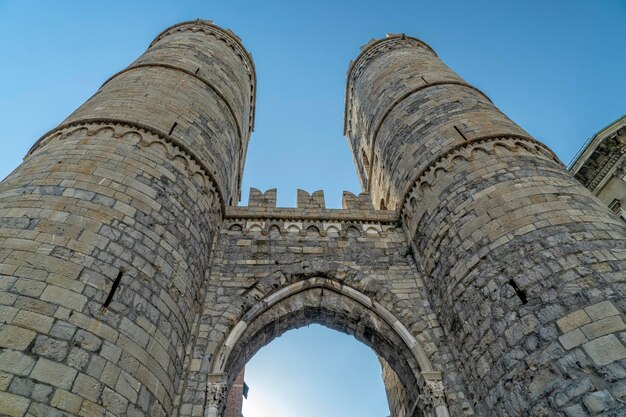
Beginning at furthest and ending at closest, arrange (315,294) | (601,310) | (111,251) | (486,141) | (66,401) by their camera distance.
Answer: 1. (486,141)
2. (315,294)
3. (111,251)
4. (601,310)
5. (66,401)

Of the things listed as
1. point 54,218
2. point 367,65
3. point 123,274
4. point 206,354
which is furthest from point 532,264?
point 367,65

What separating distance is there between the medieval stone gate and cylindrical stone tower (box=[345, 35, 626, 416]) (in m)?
0.02

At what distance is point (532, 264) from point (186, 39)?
9991 millimetres

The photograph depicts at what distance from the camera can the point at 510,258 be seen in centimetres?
518

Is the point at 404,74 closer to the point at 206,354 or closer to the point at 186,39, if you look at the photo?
the point at 186,39

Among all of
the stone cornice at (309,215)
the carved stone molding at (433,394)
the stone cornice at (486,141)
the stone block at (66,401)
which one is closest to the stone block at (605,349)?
the carved stone molding at (433,394)

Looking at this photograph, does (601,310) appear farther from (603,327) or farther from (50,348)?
(50,348)

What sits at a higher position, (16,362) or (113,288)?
(113,288)

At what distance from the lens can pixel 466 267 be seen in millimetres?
5684

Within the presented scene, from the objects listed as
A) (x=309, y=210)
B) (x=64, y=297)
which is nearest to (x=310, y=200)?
(x=309, y=210)

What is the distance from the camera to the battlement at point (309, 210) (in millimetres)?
7789

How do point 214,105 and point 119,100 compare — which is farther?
point 214,105

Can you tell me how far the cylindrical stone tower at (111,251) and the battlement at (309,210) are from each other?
0.58 m

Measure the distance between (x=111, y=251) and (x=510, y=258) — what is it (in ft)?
14.9
